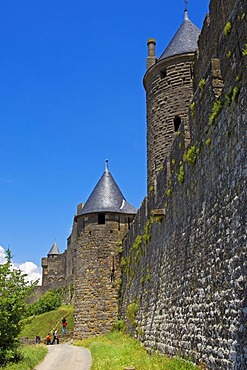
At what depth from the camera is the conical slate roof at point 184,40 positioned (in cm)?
1997

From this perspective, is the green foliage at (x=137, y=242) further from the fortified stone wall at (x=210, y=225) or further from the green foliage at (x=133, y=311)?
the fortified stone wall at (x=210, y=225)

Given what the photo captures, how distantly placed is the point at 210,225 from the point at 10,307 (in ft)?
27.9

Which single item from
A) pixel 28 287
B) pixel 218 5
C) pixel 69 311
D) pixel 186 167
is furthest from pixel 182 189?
pixel 69 311

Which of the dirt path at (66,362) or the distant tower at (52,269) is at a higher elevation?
the distant tower at (52,269)

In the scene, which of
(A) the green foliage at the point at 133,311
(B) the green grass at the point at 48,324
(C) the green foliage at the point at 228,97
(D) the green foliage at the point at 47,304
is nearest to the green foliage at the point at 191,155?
(C) the green foliage at the point at 228,97

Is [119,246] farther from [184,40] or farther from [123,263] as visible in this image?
[184,40]

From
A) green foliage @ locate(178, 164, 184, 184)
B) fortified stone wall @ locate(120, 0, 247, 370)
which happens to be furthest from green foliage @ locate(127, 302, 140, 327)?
green foliage @ locate(178, 164, 184, 184)

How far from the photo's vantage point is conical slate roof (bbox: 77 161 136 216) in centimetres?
2525

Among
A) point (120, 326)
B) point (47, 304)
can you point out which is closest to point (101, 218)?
point (120, 326)

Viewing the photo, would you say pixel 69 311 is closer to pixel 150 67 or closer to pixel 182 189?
pixel 150 67

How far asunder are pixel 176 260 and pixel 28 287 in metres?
6.24

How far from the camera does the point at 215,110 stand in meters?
7.84

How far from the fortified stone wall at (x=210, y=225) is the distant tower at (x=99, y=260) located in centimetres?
1016

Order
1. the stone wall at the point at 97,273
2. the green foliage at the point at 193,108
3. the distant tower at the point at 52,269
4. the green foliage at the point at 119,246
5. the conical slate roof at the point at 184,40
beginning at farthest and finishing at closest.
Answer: the distant tower at the point at 52,269, the green foliage at the point at 119,246, the stone wall at the point at 97,273, the conical slate roof at the point at 184,40, the green foliage at the point at 193,108
